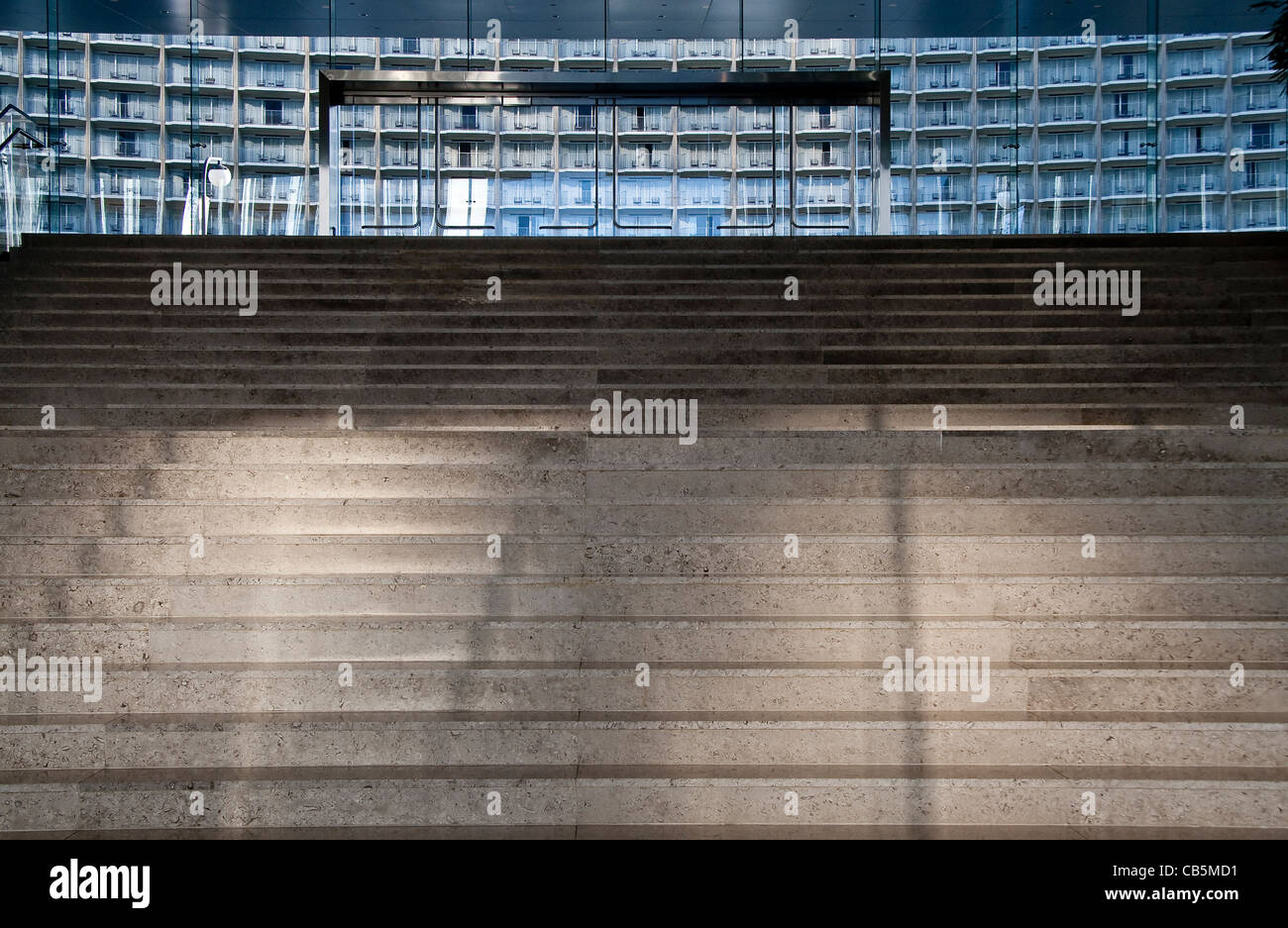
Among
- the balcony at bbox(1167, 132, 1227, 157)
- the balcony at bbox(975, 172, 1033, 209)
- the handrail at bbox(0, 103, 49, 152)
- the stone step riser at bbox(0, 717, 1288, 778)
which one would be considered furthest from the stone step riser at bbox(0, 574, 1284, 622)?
the balcony at bbox(975, 172, 1033, 209)

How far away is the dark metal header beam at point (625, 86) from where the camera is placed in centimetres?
1025

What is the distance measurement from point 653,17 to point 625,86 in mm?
2145

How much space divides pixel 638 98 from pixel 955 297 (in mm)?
5693

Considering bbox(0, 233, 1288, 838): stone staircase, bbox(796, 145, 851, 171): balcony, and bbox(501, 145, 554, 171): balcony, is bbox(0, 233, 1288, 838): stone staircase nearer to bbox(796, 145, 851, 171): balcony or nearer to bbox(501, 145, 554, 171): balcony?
bbox(501, 145, 554, 171): balcony

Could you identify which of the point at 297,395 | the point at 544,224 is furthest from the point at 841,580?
the point at 544,224

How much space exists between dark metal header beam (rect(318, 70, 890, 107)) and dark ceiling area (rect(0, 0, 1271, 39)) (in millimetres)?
1911

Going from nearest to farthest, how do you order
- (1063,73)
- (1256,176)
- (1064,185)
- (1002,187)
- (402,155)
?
(1256,176) < (402,155) < (1064,185) < (1002,187) < (1063,73)

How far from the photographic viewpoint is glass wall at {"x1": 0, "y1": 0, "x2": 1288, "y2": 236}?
1036 centimetres

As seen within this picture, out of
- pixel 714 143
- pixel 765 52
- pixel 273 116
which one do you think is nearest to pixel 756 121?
pixel 714 143

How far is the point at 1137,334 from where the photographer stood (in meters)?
6.07

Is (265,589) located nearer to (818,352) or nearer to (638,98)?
(818,352)

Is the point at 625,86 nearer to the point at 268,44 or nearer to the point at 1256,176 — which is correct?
the point at 268,44

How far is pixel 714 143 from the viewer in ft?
36.4

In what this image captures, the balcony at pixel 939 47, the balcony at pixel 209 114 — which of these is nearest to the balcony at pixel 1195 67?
the balcony at pixel 939 47
